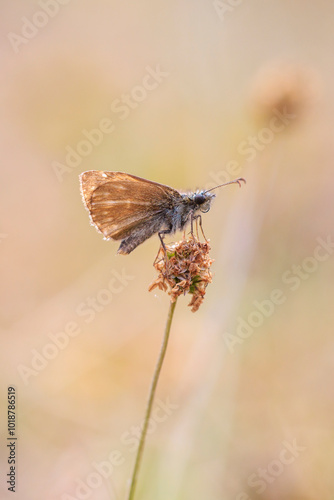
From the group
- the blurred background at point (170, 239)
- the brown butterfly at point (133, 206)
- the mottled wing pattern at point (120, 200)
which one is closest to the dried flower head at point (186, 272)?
the brown butterfly at point (133, 206)

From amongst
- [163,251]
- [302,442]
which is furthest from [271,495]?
[163,251]

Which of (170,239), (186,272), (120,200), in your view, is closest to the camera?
(186,272)

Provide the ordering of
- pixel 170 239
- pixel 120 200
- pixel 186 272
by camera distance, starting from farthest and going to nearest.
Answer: pixel 170 239 → pixel 120 200 → pixel 186 272

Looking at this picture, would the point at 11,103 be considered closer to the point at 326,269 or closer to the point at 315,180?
the point at 315,180

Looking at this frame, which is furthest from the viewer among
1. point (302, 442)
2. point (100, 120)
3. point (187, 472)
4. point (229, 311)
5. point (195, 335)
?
point (100, 120)

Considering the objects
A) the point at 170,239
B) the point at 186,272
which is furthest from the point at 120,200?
the point at 186,272

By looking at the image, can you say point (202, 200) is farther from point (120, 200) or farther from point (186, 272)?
point (186, 272)

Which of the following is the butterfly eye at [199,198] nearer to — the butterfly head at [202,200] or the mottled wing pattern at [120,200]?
the butterfly head at [202,200]
